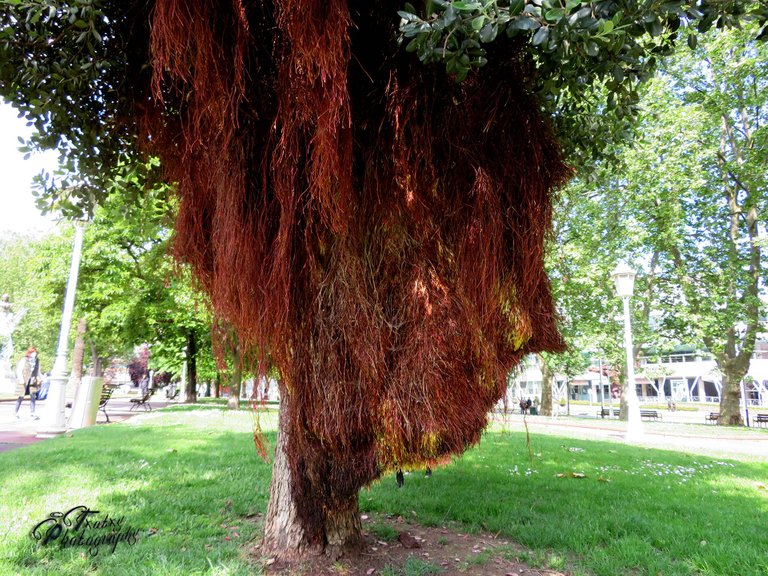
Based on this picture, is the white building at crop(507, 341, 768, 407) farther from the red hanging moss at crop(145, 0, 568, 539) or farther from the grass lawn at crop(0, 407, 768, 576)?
the red hanging moss at crop(145, 0, 568, 539)

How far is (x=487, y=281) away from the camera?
190 centimetres

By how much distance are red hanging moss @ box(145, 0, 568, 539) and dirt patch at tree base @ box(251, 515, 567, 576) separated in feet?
4.05

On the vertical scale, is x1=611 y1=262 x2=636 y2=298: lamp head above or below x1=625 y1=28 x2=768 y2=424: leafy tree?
below

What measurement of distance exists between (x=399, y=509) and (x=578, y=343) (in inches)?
540

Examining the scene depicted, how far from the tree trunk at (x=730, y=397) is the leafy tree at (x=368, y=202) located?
19.9 metres

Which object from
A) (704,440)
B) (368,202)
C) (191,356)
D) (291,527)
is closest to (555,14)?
(368,202)

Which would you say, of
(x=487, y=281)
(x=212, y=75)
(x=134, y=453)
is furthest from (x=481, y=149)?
(x=134, y=453)

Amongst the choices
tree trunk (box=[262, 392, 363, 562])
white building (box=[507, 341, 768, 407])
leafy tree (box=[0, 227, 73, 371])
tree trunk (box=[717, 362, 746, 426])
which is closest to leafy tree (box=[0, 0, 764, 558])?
tree trunk (box=[262, 392, 363, 562])

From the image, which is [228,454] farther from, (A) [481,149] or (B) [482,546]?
(A) [481,149]

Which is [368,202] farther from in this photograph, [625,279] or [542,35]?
[625,279]

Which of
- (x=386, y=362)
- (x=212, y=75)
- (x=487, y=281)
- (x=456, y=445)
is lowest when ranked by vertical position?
(x=456, y=445)

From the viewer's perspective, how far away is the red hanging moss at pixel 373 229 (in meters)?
1.79

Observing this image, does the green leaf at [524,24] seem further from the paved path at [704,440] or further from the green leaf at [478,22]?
the paved path at [704,440]

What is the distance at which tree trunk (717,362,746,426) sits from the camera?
57.4 feet
